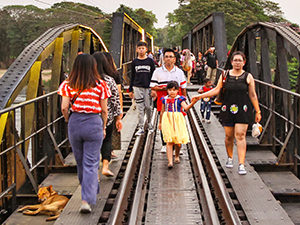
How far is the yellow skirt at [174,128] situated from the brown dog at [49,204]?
6.49 feet

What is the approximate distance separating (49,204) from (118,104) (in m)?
1.68

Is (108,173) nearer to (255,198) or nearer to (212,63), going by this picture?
(255,198)

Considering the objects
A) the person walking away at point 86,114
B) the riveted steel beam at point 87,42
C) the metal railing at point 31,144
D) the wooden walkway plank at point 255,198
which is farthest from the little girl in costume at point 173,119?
the riveted steel beam at point 87,42

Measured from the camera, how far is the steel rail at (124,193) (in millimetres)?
5223

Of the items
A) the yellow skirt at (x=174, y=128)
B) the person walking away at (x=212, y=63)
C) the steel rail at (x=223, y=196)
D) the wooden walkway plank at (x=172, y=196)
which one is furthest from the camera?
the person walking away at (x=212, y=63)

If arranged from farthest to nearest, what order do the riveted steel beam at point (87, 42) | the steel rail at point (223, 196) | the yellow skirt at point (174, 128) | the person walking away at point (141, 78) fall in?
1. the riveted steel beam at point (87, 42)
2. the person walking away at point (141, 78)
3. the yellow skirt at point (174, 128)
4. the steel rail at point (223, 196)

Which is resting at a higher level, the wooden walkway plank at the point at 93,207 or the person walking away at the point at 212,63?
the person walking away at the point at 212,63

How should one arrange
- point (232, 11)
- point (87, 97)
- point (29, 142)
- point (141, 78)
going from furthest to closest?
point (232, 11)
point (141, 78)
point (29, 142)
point (87, 97)

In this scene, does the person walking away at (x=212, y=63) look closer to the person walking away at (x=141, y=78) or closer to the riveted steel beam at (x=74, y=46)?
the person walking away at (x=141, y=78)

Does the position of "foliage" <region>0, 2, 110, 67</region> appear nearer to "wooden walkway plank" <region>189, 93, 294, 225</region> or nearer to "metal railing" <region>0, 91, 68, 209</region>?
"metal railing" <region>0, 91, 68, 209</region>

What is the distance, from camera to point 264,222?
199 inches

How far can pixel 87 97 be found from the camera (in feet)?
16.9

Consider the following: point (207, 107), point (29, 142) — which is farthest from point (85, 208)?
point (207, 107)

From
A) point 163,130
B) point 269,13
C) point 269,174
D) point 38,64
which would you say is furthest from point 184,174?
point 269,13
